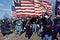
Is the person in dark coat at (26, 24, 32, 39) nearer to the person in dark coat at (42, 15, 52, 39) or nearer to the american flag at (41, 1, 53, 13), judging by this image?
the person in dark coat at (42, 15, 52, 39)

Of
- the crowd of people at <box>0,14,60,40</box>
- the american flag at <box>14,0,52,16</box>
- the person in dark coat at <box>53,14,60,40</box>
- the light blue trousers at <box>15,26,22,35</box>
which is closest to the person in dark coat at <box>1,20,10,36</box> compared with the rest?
the crowd of people at <box>0,14,60,40</box>

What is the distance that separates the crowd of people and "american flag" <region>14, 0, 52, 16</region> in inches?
3.0

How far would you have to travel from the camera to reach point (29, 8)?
444cm

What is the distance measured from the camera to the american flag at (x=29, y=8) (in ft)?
14.5

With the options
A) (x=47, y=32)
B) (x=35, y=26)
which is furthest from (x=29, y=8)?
(x=47, y=32)

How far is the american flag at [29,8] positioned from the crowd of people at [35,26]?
0.08 m

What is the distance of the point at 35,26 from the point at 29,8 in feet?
0.94

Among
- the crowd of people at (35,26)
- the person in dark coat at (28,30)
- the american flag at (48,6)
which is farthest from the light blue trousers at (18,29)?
the american flag at (48,6)

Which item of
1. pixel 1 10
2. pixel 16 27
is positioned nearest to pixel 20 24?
pixel 16 27

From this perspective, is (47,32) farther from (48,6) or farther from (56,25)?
(48,6)

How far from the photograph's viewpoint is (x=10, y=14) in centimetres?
443

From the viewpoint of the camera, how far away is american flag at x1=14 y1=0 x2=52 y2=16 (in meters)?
4.43

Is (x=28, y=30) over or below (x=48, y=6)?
below

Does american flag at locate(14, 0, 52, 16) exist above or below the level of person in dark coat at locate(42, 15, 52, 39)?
above
